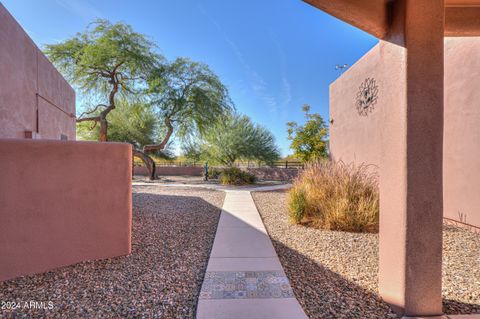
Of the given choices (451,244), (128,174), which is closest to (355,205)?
(451,244)

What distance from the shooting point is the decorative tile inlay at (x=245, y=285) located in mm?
2892

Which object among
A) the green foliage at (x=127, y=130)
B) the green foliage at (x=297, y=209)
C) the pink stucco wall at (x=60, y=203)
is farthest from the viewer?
the green foliage at (x=127, y=130)

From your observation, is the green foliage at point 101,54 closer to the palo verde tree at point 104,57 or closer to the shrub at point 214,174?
the palo verde tree at point 104,57

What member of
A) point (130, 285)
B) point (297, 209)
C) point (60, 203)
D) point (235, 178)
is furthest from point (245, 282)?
point (235, 178)

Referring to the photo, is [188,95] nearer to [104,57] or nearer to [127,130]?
[104,57]

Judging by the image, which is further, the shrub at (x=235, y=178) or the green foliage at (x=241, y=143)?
the green foliage at (x=241, y=143)

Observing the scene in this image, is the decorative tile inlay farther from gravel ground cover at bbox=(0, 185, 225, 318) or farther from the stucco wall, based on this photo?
the stucco wall

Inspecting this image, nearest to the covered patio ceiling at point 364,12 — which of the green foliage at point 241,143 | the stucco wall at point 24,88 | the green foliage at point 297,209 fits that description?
the green foliage at point 297,209

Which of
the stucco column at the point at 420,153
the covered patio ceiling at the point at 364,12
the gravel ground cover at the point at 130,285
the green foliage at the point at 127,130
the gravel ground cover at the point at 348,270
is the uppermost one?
the green foliage at the point at 127,130

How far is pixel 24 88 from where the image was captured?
625cm

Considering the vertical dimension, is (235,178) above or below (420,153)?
below

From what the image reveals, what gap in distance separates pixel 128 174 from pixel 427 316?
4190 mm

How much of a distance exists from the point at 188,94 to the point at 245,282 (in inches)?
614

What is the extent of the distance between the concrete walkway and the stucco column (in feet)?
3.93
